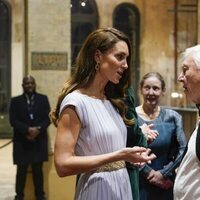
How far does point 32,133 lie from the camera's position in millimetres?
6270

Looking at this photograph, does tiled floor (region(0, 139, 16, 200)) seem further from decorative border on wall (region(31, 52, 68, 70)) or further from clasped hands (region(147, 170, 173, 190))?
clasped hands (region(147, 170, 173, 190))

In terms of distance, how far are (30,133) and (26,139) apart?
0.11 m

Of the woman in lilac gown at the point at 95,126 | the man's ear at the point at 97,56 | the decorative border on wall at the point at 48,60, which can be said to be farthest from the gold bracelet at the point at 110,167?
the decorative border on wall at the point at 48,60

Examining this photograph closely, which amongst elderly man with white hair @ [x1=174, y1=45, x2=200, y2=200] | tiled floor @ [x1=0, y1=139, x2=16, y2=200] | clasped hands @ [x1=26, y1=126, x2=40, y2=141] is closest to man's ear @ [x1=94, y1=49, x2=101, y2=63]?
elderly man with white hair @ [x1=174, y1=45, x2=200, y2=200]

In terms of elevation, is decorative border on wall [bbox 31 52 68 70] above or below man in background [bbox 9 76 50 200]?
above

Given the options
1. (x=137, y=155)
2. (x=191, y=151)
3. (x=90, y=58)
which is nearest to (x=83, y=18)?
(x=90, y=58)

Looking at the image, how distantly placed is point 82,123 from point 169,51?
11.9 meters

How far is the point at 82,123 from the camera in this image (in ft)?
8.13

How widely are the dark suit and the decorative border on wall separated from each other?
351mm

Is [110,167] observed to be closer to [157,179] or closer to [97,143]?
[97,143]

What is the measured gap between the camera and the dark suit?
618cm

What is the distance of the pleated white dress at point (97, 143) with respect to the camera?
2488mm

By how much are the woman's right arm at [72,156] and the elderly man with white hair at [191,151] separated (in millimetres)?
235

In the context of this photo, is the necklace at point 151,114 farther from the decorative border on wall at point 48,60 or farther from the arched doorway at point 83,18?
the arched doorway at point 83,18
